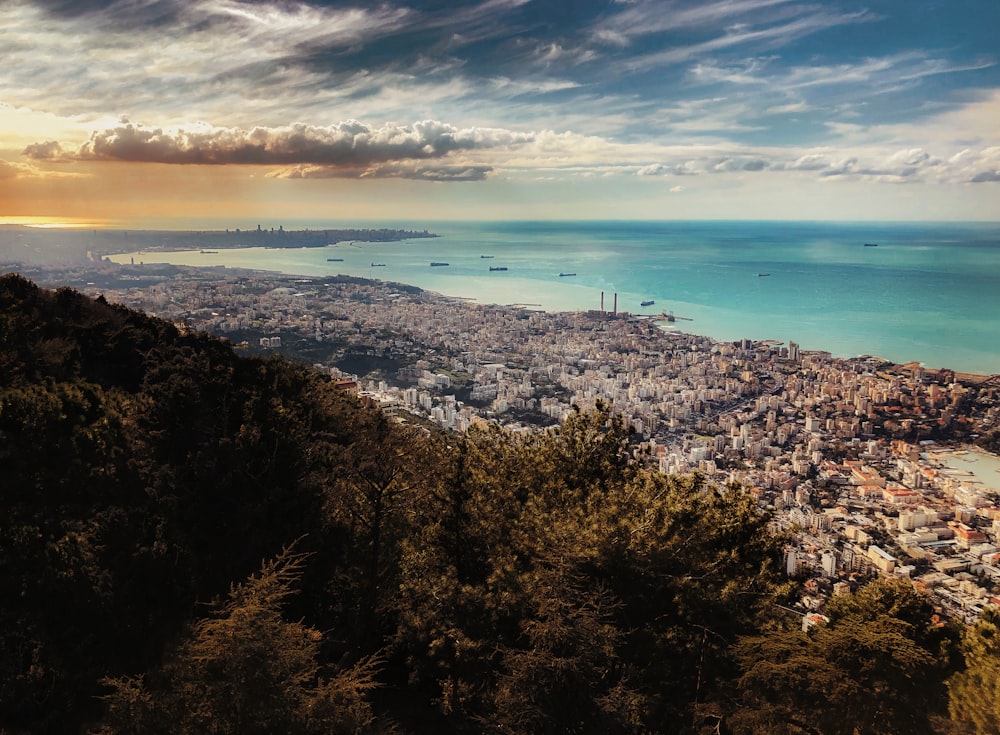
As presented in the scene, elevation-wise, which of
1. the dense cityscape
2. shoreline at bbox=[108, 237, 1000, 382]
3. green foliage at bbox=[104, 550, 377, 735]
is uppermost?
shoreline at bbox=[108, 237, 1000, 382]

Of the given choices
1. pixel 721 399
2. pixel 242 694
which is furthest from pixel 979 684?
pixel 721 399

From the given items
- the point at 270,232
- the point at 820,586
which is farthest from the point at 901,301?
the point at 270,232

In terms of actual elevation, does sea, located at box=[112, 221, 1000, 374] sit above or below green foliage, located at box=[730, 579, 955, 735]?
above

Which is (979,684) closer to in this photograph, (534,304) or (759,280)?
(534,304)

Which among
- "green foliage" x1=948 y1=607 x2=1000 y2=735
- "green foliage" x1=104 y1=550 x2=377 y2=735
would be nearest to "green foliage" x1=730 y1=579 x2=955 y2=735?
"green foliage" x1=948 y1=607 x2=1000 y2=735

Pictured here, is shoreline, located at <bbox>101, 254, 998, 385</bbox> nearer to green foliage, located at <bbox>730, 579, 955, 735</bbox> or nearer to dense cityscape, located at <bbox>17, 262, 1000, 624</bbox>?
dense cityscape, located at <bbox>17, 262, 1000, 624</bbox>

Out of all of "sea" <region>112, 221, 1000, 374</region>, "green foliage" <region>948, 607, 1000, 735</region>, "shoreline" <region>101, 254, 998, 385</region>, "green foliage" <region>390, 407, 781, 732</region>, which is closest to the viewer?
"green foliage" <region>390, 407, 781, 732</region>

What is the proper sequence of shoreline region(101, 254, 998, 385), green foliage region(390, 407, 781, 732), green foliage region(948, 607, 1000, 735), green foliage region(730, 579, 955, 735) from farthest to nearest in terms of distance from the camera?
shoreline region(101, 254, 998, 385) → green foliage region(948, 607, 1000, 735) → green foliage region(730, 579, 955, 735) → green foliage region(390, 407, 781, 732)

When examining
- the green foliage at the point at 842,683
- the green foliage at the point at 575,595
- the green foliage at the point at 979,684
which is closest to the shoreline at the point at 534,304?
the green foliage at the point at 979,684
